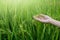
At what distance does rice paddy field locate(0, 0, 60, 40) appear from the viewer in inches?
48.1

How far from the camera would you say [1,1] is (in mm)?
1467

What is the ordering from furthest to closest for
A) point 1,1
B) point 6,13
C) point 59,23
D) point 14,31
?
point 1,1 < point 6,13 < point 14,31 < point 59,23

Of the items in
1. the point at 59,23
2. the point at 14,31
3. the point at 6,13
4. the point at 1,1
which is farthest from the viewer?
the point at 1,1

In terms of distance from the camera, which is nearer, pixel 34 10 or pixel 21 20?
pixel 21 20

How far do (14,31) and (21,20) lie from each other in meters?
0.10

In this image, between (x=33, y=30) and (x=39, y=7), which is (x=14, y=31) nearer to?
(x=33, y=30)

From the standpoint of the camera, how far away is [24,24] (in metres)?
1.25

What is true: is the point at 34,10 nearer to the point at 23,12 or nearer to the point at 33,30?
the point at 23,12

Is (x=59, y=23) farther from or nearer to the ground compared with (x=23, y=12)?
farther from the ground

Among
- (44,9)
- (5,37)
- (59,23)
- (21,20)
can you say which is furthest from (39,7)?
(59,23)

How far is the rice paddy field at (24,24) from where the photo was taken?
1.22 meters

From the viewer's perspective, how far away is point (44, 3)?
1.48 m

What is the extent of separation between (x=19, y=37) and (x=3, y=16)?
0.64ft

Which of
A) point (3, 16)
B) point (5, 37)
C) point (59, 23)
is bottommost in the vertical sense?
point (5, 37)
